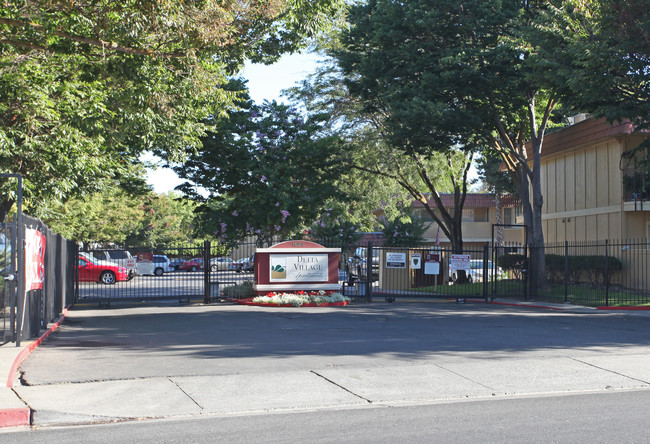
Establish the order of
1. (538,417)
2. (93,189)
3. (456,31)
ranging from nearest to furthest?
(538,417) < (93,189) < (456,31)

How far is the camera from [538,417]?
→ 282 inches

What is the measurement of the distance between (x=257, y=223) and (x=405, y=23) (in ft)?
29.6

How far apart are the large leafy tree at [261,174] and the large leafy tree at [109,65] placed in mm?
6424

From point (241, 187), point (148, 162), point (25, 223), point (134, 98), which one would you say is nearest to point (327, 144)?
point (241, 187)

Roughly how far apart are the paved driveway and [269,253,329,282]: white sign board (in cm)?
495

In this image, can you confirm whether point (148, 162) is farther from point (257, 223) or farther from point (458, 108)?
point (458, 108)

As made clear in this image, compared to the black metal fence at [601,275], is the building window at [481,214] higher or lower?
higher

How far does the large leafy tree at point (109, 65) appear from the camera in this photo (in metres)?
11.6

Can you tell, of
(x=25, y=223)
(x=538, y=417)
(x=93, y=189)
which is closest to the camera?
(x=538, y=417)

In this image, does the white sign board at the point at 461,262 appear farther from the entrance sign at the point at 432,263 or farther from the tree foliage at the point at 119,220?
the tree foliage at the point at 119,220

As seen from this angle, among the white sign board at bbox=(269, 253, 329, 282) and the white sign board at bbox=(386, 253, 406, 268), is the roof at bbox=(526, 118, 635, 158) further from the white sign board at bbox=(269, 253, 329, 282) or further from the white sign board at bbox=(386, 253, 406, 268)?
the white sign board at bbox=(269, 253, 329, 282)

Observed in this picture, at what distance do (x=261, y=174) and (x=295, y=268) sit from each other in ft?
11.9

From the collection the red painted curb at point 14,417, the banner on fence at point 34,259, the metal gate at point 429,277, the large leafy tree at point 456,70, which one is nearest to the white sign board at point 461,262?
the metal gate at point 429,277

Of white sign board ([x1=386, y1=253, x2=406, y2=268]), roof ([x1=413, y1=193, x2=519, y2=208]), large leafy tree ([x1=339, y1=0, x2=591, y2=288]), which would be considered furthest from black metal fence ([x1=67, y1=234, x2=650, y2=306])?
roof ([x1=413, y1=193, x2=519, y2=208])
